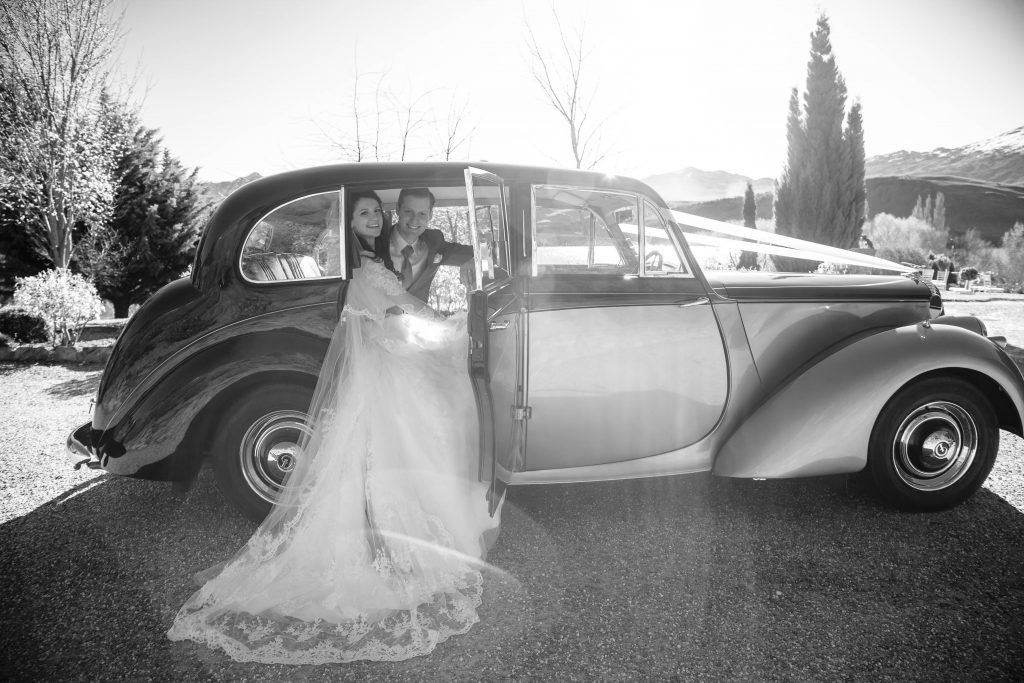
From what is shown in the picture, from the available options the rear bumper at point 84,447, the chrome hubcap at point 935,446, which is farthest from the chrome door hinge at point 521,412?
the rear bumper at point 84,447

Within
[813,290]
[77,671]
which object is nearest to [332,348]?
[77,671]

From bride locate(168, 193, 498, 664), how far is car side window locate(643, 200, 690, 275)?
3.81 feet

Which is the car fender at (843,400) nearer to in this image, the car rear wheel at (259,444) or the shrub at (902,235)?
the car rear wheel at (259,444)

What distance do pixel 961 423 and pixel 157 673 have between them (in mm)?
4221

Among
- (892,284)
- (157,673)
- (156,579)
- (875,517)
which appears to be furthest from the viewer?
(892,284)

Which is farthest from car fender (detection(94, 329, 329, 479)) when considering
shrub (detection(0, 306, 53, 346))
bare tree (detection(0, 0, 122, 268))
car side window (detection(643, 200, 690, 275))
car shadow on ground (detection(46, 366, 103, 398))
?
bare tree (detection(0, 0, 122, 268))

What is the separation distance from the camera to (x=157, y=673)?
2227 mm

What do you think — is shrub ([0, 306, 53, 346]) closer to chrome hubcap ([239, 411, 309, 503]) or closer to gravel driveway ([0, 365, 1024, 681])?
gravel driveway ([0, 365, 1024, 681])

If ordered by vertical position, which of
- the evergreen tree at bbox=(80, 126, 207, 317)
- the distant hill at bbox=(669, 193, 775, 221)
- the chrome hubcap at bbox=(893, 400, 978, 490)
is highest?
the distant hill at bbox=(669, 193, 775, 221)

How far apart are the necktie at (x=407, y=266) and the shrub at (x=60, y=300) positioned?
9.52 meters

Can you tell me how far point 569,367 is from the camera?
3.15 metres

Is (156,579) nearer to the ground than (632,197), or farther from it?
nearer to the ground

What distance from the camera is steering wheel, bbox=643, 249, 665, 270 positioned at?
134 inches

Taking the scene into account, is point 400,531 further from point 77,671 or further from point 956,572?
point 956,572
